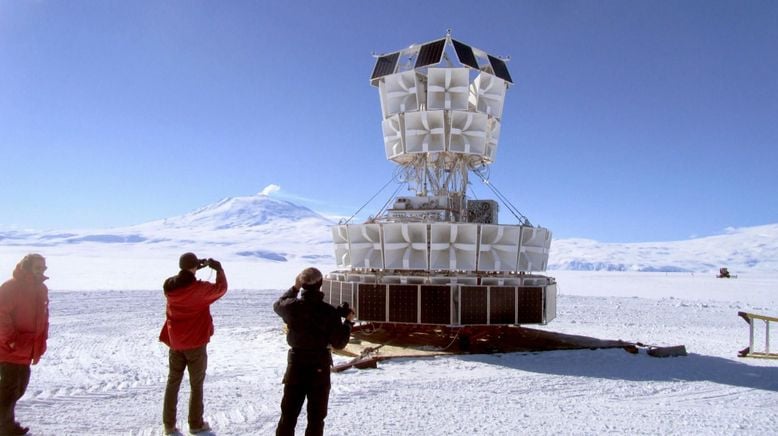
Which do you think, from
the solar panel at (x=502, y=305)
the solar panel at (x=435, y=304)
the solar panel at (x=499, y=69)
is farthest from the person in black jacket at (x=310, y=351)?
the solar panel at (x=499, y=69)

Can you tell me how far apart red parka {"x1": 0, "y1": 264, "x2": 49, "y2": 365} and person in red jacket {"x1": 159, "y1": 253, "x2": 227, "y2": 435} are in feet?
5.23

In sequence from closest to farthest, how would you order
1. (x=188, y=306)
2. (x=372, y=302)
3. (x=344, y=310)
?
(x=344, y=310), (x=188, y=306), (x=372, y=302)

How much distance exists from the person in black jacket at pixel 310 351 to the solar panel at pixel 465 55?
14312 millimetres

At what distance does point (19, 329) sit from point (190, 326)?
217 cm

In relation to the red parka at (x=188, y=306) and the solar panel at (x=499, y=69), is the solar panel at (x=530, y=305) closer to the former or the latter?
the solar panel at (x=499, y=69)

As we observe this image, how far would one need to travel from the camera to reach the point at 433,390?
10.0 metres

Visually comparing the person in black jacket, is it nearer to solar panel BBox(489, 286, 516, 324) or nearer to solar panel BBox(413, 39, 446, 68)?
solar panel BBox(489, 286, 516, 324)

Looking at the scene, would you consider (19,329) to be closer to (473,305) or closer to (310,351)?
(310,351)

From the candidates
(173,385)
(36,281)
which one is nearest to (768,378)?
(173,385)

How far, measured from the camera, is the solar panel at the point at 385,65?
1958cm

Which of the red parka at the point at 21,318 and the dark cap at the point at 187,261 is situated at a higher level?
the dark cap at the point at 187,261

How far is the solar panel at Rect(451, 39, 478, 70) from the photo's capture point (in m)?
18.3

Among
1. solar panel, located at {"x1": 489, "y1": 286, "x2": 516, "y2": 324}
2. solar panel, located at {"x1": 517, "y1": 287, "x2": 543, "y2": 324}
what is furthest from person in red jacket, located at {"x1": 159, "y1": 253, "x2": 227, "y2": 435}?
solar panel, located at {"x1": 517, "y1": 287, "x2": 543, "y2": 324}

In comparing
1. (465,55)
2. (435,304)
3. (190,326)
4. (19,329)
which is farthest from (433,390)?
(465,55)
